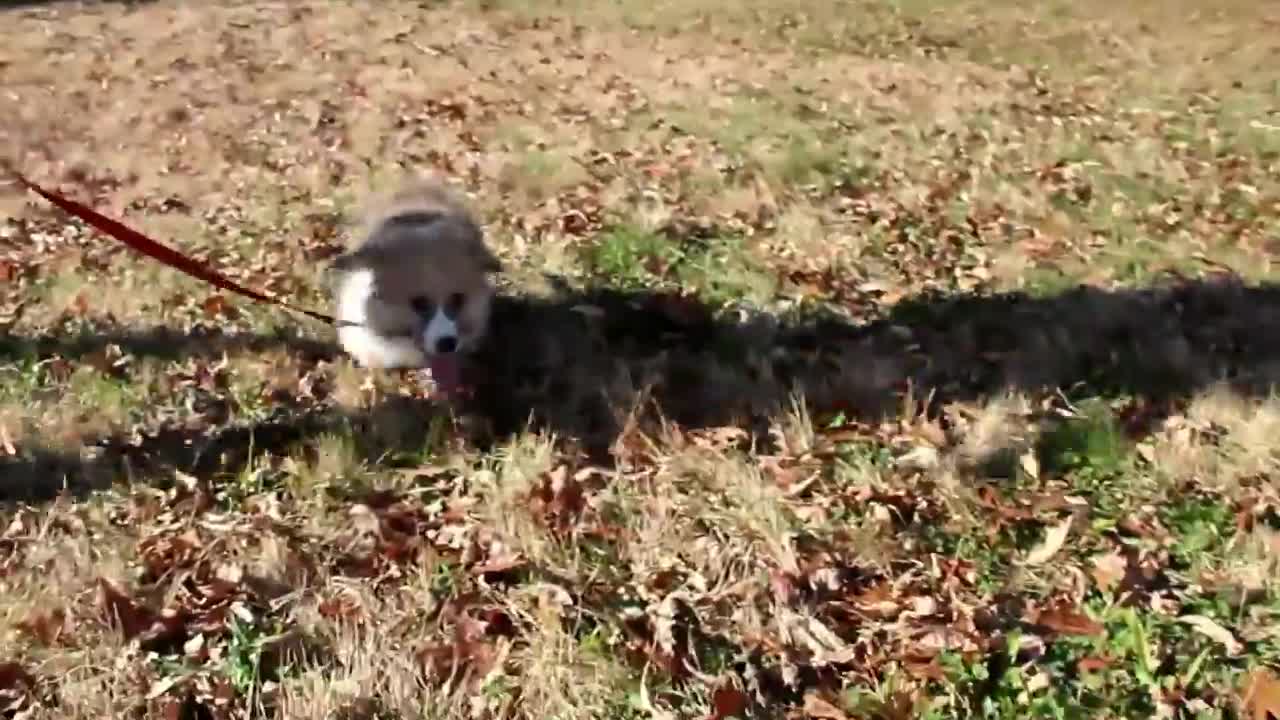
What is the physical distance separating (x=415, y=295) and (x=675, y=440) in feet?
4.22

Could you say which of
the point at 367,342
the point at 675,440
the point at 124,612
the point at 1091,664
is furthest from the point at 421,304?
the point at 1091,664

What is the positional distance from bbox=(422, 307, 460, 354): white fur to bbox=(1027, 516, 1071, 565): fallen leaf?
220cm

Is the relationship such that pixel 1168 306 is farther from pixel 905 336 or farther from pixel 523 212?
pixel 523 212

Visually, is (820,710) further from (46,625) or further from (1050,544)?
(46,625)

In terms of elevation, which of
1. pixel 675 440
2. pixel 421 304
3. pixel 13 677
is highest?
pixel 421 304

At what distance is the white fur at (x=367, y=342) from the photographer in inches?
191

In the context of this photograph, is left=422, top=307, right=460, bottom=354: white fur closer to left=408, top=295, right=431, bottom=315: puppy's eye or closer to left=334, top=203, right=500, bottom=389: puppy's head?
left=334, top=203, right=500, bottom=389: puppy's head

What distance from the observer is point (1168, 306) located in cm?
562

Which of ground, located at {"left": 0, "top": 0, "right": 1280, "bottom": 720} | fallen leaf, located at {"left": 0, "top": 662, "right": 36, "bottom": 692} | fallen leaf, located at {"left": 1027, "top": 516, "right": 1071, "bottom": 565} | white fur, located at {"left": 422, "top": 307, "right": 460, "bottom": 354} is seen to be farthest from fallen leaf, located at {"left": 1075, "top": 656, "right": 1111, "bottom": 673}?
fallen leaf, located at {"left": 0, "top": 662, "right": 36, "bottom": 692}

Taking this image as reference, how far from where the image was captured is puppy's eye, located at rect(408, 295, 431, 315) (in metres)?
4.82

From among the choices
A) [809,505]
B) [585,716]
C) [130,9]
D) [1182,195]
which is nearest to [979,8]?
[1182,195]

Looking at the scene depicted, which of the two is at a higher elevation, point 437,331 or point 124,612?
point 437,331

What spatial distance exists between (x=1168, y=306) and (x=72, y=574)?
4.70 m

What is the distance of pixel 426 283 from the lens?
481cm
